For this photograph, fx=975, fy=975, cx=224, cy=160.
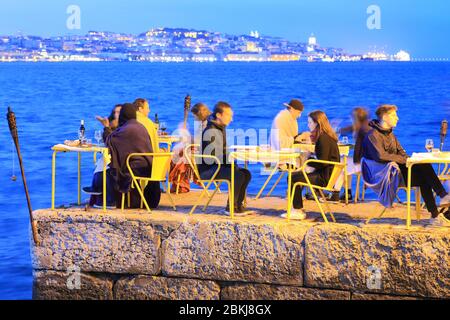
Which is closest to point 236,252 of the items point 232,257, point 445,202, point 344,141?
point 232,257

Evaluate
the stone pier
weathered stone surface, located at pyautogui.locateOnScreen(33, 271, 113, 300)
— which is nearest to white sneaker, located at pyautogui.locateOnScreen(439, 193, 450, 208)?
the stone pier

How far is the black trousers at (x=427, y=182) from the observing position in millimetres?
8258

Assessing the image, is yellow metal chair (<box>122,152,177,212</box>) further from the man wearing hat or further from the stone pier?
the man wearing hat

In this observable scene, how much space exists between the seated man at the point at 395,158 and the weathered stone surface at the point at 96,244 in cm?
202

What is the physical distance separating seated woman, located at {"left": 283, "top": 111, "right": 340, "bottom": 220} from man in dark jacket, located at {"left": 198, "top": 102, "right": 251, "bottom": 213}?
500 millimetres

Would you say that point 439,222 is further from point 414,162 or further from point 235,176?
point 235,176

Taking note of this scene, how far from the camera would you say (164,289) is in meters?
8.38

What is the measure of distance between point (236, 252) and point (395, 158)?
1572 millimetres

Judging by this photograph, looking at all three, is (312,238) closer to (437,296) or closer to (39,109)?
(437,296)

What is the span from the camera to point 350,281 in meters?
7.90

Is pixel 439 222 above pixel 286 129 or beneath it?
beneath

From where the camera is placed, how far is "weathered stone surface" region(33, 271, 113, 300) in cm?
855

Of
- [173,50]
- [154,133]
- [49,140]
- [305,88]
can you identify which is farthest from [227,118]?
[173,50]
